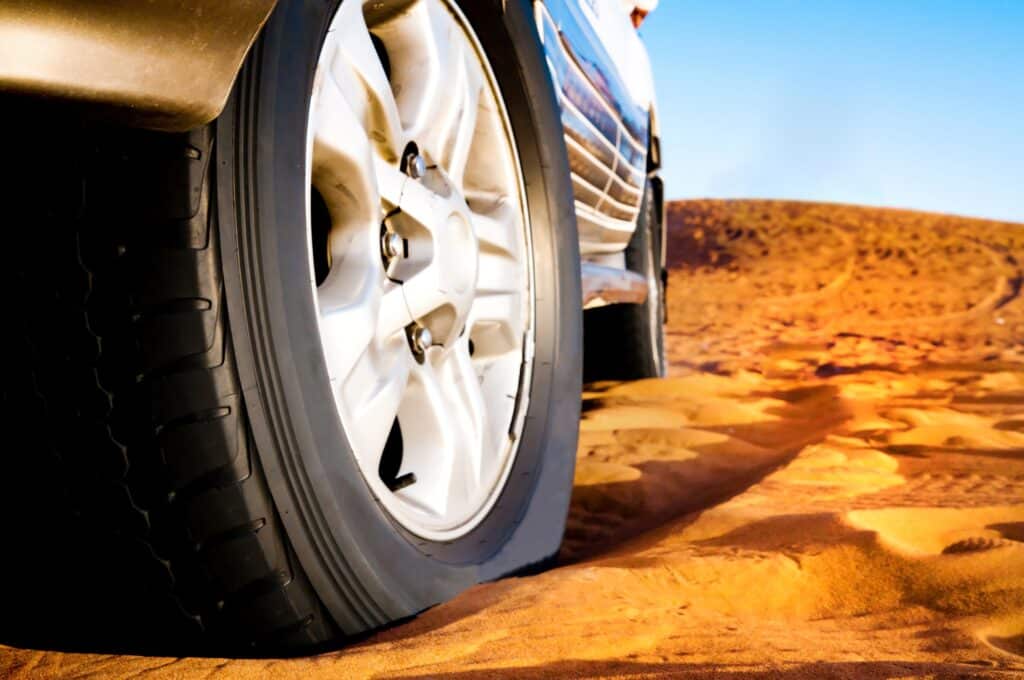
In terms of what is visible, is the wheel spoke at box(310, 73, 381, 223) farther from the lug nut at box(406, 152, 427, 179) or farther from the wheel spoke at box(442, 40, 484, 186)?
the wheel spoke at box(442, 40, 484, 186)

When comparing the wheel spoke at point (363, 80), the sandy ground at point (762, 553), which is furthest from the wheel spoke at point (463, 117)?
the sandy ground at point (762, 553)

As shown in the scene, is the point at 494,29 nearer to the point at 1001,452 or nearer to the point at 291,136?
the point at 291,136

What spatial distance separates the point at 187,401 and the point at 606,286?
2.02m

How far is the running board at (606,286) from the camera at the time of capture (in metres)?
2.67

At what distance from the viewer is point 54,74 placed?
2.64ft

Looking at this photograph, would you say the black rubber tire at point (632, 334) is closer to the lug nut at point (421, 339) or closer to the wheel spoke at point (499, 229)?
the wheel spoke at point (499, 229)

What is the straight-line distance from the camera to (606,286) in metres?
2.85

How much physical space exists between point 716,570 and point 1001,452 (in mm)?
1392

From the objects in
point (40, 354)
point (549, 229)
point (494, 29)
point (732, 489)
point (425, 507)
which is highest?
point (494, 29)

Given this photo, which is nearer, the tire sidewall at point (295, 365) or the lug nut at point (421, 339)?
the tire sidewall at point (295, 365)

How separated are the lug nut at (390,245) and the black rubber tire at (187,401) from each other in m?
0.35

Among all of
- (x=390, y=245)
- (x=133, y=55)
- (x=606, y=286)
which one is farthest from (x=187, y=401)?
(x=606, y=286)

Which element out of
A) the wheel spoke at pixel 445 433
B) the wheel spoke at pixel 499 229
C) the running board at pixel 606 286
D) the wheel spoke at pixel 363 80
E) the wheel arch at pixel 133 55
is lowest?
the wheel spoke at pixel 445 433

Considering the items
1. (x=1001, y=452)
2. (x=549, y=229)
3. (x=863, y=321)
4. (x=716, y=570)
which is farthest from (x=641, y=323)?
(x=863, y=321)
